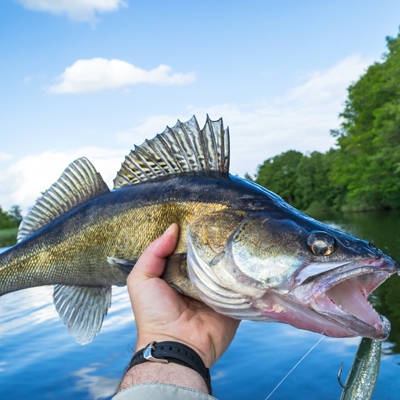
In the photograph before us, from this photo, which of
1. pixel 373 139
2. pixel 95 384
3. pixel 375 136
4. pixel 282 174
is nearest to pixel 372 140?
pixel 373 139

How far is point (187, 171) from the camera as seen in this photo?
2854 mm

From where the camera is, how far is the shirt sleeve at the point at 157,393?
1850 mm

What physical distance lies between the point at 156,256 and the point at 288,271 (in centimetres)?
86

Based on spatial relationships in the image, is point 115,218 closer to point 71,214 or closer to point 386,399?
point 71,214

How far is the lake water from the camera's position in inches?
221

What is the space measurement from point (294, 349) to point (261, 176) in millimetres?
82602

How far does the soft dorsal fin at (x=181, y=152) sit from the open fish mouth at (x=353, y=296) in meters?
1.10

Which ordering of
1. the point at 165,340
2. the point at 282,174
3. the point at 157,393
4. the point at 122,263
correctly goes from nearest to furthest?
1. the point at 157,393
2. the point at 165,340
3. the point at 122,263
4. the point at 282,174

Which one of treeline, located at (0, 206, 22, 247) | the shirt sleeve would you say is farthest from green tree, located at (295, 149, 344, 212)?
the shirt sleeve

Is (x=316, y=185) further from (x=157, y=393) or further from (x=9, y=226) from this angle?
(x=157, y=393)

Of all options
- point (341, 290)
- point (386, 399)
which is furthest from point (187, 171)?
point (386, 399)

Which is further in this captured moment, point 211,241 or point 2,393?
point 2,393

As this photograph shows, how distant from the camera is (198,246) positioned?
2.40 metres

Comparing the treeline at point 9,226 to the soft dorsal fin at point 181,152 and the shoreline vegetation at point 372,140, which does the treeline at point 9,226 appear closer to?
the shoreline vegetation at point 372,140
